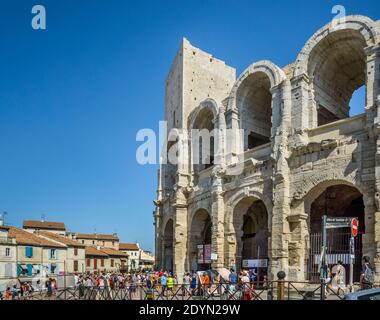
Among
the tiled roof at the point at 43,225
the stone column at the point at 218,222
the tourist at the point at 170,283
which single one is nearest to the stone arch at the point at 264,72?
the stone column at the point at 218,222

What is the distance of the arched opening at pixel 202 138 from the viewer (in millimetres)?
23312

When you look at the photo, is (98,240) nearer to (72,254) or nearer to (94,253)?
(94,253)

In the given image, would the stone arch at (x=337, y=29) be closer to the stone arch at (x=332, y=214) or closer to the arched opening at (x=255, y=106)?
the arched opening at (x=255, y=106)

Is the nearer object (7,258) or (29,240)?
(7,258)

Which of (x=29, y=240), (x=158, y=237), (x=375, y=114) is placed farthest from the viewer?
(x=29, y=240)

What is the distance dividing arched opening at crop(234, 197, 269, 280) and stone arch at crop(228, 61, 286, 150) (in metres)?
3.19

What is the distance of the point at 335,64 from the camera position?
17781 mm

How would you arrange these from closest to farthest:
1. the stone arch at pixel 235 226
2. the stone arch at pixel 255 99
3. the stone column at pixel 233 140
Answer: the stone arch at pixel 235 226 → the stone arch at pixel 255 99 → the stone column at pixel 233 140

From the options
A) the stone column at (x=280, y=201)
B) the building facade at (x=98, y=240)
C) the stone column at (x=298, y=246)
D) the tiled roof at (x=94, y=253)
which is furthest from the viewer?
the building facade at (x=98, y=240)

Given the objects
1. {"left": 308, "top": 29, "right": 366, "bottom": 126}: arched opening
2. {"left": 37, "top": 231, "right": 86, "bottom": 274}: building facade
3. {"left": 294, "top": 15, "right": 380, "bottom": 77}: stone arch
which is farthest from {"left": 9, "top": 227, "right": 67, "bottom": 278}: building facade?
{"left": 294, "top": 15, "right": 380, "bottom": 77}: stone arch

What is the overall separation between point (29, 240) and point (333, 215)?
28.8m

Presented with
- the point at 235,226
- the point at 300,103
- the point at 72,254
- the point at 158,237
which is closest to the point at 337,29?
the point at 300,103
